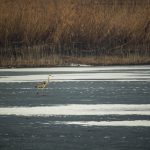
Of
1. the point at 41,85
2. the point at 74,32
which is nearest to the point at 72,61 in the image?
the point at 74,32

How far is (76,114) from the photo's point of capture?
421 inches

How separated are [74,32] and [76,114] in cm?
1929

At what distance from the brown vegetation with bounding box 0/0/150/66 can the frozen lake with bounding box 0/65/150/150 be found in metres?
10.9

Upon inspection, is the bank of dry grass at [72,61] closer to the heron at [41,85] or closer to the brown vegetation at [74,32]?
the brown vegetation at [74,32]

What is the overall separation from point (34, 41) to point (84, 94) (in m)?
15.5

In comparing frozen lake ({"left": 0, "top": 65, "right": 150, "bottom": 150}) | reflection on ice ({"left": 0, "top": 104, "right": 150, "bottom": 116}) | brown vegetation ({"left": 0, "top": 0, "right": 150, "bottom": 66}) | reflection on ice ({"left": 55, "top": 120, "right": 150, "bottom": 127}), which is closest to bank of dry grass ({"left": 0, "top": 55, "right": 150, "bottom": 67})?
brown vegetation ({"left": 0, "top": 0, "right": 150, "bottom": 66})

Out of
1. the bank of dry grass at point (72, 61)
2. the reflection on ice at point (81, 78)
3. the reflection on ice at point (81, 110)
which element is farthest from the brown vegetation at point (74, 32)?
the reflection on ice at point (81, 110)

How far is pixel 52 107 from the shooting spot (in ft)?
38.9

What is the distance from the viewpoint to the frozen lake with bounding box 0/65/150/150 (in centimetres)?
805

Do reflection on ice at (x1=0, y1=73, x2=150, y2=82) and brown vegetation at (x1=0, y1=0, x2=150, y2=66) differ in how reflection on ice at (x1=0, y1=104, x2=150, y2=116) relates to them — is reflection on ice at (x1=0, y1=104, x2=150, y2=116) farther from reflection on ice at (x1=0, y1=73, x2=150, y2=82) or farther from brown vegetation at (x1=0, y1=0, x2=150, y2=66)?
brown vegetation at (x1=0, y1=0, x2=150, y2=66)

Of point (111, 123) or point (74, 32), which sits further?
point (74, 32)

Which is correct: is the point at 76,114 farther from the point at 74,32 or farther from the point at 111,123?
the point at 74,32

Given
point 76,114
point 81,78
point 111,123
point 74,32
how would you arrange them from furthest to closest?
point 74,32, point 81,78, point 76,114, point 111,123

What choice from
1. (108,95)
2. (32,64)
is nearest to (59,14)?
(32,64)
